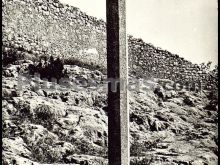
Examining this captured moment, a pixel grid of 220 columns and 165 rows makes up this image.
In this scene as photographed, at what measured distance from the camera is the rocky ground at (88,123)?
241 cm

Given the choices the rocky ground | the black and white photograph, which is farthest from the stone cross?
the rocky ground

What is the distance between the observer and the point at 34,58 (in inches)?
97.7

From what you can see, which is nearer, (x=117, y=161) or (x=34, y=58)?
(x=117, y=161)

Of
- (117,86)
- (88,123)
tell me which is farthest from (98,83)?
(117,86)

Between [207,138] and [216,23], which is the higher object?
[216,23]

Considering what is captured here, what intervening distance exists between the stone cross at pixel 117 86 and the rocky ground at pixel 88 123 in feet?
2.21

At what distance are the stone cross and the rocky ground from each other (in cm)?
67

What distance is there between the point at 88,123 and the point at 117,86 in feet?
2.49

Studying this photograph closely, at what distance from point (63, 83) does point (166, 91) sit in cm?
76

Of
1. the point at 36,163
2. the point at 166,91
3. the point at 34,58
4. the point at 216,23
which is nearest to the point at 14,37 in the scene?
the point at 34,58

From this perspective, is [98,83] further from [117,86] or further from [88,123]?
[117,86]

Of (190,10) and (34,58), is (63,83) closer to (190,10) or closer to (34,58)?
(34,58)

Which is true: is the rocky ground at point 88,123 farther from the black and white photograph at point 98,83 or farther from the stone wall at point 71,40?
the stone wall at point 71,40

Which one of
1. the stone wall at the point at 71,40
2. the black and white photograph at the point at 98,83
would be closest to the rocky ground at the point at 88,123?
the black and white photograph at the point at 98,83
